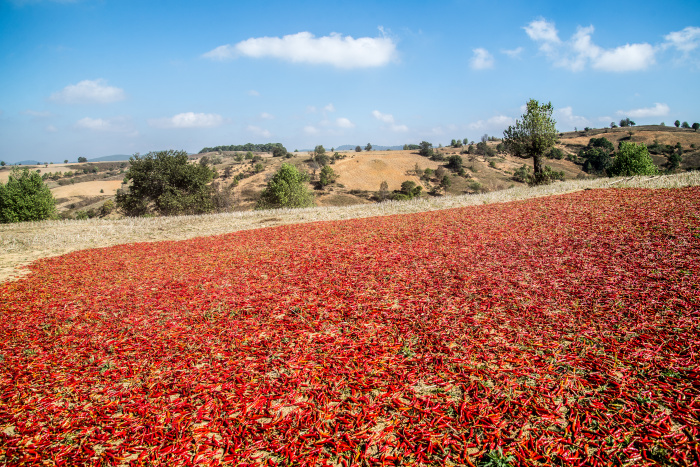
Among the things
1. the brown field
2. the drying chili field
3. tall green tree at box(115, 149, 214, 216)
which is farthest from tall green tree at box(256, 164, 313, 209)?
the drying chili field

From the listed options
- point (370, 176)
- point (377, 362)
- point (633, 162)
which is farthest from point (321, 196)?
point (377, 362)

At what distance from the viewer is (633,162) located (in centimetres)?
4203

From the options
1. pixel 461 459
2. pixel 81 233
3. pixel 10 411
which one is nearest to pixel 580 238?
pixel 461 459

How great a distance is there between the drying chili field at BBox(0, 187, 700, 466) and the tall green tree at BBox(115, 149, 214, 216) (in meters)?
35.9

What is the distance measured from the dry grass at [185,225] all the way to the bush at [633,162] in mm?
24182

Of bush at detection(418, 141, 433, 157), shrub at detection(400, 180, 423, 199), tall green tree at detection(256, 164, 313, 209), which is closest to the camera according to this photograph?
tall green tree at detection(256, 164, 313, 209)

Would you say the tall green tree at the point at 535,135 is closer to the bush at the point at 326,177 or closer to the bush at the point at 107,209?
the bush at the point at 326,177

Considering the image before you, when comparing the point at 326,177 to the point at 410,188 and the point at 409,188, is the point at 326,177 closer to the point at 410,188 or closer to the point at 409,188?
the point at 409,188

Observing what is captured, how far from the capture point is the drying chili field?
3.55 m

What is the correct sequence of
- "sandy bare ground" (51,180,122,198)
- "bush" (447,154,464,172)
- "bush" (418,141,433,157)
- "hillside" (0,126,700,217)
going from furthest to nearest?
"bush" (418,141,433,157)
"bush" (447,154,464,172)
"sandy bare ground" (51,180,122,198)
"hillside" (0,126,700,217)

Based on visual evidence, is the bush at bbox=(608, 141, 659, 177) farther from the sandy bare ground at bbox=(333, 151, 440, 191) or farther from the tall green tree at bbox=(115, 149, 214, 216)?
the tall green tree at bbox=(115, 149, 214, 216)

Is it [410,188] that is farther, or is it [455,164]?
[455,164]

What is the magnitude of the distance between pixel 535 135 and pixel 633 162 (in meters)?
18.1

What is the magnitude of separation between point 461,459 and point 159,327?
20.7ft
